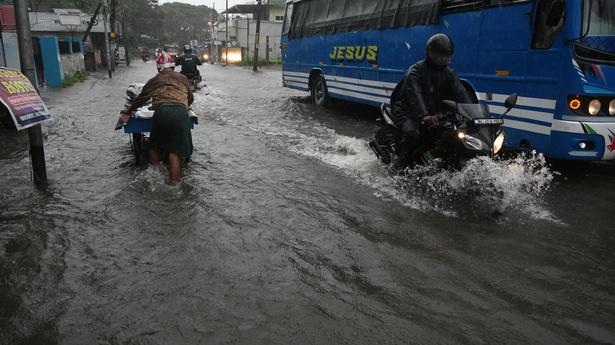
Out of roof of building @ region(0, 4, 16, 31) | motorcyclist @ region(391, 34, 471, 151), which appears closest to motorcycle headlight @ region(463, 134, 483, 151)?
motorcyclist @ region(391, 34, 471, 151)

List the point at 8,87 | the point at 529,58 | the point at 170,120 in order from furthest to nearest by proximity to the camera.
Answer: the point at 529,58, the point at 170,120, the point at 8,87

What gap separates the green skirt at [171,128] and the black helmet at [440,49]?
306 cm

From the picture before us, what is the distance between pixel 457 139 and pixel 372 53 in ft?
20.8

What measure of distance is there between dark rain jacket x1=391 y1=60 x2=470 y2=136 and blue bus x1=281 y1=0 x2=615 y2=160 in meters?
1.45

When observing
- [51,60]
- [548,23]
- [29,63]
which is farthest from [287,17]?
[29,63]

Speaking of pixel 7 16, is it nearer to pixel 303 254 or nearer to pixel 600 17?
pixel 303 254

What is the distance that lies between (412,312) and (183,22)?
124 metres

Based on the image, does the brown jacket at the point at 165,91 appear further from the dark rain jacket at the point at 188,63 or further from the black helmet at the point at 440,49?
the dark rain jacket at the point at 188,63

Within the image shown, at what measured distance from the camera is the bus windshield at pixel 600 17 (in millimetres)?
5566

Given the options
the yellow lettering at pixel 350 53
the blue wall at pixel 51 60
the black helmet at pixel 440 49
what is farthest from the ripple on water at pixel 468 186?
the blue wall at pixel 51 60

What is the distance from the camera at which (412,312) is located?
3006 mm

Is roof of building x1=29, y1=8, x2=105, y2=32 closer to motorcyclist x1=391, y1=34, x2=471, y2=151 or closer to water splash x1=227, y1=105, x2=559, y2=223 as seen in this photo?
water splash x1=227, y1=105, x2=559, y2=223

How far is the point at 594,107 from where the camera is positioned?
18.3 ft

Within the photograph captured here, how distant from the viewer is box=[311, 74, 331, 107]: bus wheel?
13.1 m
